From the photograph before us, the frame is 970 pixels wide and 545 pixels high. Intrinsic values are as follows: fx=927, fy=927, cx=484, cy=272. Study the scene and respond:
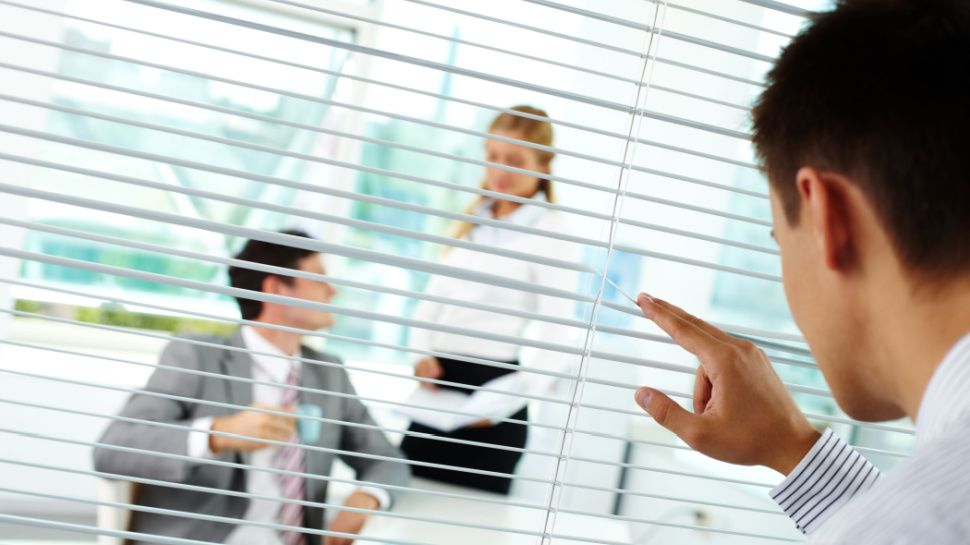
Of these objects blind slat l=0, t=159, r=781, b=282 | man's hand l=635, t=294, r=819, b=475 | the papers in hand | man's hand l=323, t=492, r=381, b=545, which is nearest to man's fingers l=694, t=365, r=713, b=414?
man's hand l=635, t=294, r=819, b=475

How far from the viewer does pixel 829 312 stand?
67cm

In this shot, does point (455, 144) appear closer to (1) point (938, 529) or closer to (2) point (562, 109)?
(2) point (562, 109)

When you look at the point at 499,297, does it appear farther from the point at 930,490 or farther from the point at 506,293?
the point at 930,490

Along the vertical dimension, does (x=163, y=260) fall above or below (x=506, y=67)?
below

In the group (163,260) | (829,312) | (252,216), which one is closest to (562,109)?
(252,216)

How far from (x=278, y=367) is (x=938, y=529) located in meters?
1.76

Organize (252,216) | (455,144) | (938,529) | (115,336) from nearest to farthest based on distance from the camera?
(938,529), (115,336), (252,216), (455,144)

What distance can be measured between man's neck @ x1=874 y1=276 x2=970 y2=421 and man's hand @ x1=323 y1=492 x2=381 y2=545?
156 centimetres

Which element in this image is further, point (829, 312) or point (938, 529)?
point (829, 312)

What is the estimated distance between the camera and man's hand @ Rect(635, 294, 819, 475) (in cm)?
83

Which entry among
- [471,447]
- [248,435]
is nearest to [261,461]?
[248,435]

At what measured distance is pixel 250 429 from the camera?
1.73 metres

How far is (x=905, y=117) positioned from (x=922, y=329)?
139 millimetres

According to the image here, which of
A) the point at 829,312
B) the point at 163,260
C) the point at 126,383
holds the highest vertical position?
the point at 829,312
